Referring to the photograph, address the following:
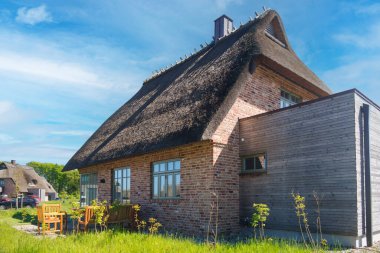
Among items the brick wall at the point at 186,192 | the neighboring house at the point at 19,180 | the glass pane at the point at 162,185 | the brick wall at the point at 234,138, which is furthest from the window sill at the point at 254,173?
the neighboring house at the point at 19,180

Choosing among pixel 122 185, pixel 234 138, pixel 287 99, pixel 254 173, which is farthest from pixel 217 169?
Result: pixel 122 185

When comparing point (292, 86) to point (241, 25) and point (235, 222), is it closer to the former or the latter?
point (241, 25)

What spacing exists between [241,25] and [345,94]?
6989 millimetres

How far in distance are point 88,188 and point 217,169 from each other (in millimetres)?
9839

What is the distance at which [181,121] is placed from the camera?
9898 millimetres

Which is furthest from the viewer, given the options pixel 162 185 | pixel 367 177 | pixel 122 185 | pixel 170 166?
pixel 122 185

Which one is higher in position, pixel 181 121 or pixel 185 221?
pixel 181 121

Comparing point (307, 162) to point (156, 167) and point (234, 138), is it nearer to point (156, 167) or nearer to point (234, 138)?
point (234, 138)

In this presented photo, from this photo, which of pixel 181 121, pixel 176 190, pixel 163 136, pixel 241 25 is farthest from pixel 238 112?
pixel 241 25

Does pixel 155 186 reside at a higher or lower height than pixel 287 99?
lower

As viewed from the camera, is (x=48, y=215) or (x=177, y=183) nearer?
(x=177, y=183)

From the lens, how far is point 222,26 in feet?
49.9

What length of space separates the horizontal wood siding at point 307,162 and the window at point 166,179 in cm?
212

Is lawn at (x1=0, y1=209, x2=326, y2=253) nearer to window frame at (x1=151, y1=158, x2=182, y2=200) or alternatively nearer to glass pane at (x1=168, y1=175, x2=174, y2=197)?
window frame at (x1=151, y1=158, x2=182, y2=200)
